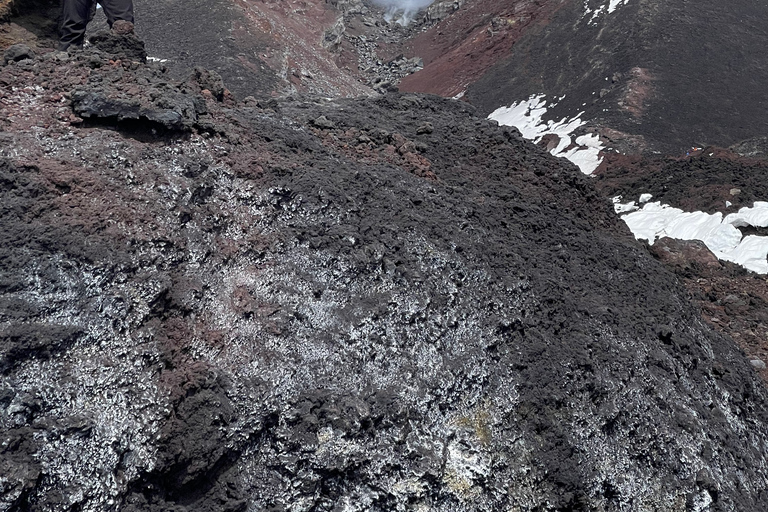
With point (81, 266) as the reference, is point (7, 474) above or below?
below

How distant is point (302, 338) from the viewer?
3229 mm

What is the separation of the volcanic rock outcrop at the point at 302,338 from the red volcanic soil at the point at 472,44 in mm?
20294

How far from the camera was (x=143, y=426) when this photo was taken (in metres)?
2.73

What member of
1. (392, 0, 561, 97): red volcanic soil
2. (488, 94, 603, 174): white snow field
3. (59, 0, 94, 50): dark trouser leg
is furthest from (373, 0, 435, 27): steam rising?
(59, 0, 94, 50): dark trouser leg

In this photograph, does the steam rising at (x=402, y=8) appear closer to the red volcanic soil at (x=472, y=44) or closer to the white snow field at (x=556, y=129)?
the red volcanic soil at (x=472, y=44)

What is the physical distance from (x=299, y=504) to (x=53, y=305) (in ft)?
4.51

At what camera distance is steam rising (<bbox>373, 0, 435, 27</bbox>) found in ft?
115

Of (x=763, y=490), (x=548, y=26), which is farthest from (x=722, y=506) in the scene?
(x=548, y=26)

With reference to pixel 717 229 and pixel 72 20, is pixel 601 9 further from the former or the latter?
pixel 72 20

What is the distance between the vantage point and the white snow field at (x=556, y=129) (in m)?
15.1

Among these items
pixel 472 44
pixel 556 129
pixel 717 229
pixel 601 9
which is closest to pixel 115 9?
pixel 717 229

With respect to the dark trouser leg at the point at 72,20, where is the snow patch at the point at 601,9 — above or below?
below

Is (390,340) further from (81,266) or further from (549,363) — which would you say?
(81,266)

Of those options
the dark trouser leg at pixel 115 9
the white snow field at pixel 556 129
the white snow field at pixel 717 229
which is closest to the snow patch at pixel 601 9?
the white snow field at pixel 556 129
